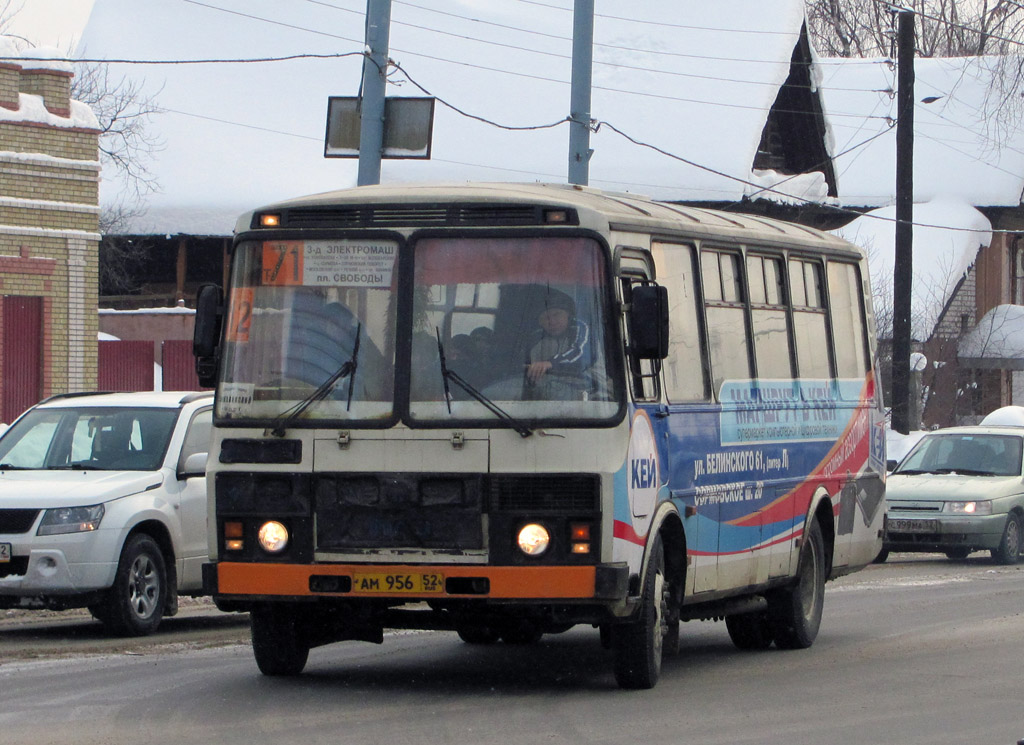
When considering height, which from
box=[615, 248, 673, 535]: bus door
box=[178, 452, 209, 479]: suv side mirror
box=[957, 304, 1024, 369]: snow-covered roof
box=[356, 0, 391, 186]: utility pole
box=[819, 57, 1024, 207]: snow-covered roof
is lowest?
box=[178, 452, 209, 479]: suv side mirror

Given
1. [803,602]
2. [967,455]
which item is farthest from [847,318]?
[967,455]

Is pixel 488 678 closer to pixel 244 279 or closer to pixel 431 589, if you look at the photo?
pixel 431 589

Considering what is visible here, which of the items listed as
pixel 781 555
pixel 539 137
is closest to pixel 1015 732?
pixel 781 555

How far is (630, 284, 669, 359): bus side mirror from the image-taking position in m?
9.04

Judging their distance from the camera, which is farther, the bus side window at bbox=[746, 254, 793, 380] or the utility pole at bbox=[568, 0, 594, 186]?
the utility pole at bbox=[568, 0, 594, 186]

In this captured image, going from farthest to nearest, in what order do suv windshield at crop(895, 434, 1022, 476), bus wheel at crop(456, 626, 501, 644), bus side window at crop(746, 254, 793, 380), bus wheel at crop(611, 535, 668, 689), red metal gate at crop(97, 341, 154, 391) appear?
red metal gate at crop(97, 341, 154, 391) → suv windshield at crop(895, 434, 1022, 476) → bus wheel at crop(456, 626, 501, 644) → bus side window at crop(746, 254, 793, 380) → bus wheel at crop(611, 535, 668, 689)

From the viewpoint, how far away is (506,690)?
31.8ft

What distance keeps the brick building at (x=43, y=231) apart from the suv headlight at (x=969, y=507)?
43.3 ft

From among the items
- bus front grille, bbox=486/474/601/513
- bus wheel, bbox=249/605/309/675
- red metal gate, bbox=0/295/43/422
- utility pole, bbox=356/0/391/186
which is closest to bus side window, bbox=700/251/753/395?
bus front grille, bbox=486/474/601/513

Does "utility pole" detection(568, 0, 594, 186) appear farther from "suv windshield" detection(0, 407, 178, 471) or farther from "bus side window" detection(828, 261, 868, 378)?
"suv windshield" detection(0, 407, 178, 471)

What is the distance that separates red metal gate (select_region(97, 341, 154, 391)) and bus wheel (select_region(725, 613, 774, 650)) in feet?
66.7

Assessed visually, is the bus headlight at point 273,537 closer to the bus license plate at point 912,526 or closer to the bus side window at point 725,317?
the bus side window at point 725,317

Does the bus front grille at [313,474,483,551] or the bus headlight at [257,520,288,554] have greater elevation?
the bus front grille at [313,474,483,551]

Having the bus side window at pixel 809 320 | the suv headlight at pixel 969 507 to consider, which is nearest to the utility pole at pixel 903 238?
the suv headlight at pixel 969 507
